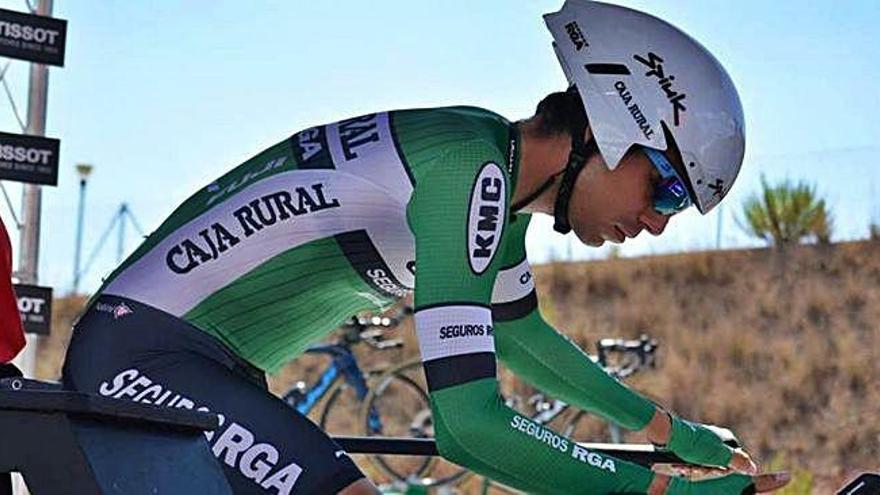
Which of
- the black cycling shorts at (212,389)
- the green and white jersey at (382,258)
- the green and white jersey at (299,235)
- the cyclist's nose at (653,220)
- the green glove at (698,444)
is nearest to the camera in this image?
the green and white jersey at (382,258)

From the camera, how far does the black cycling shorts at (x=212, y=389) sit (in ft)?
9.42

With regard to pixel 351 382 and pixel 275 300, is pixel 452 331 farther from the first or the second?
pixel 351 382

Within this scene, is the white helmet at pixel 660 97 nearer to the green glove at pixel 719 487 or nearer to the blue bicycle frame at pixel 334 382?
the green glove at pixel 719 487

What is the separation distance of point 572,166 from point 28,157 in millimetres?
7370

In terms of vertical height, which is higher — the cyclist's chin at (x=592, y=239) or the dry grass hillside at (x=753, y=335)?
the cyclist's chin at (x=592, y=239)

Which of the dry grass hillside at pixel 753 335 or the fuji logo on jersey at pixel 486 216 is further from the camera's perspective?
the dry grass hillside at pixel 753 335

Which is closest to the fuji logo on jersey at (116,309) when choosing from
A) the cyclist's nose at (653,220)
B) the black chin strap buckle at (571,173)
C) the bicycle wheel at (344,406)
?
the black chin strap buckle at (571,173)

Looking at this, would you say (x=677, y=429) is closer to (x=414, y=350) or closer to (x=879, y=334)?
(x=414, y=350)

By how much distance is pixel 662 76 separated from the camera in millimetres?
3195

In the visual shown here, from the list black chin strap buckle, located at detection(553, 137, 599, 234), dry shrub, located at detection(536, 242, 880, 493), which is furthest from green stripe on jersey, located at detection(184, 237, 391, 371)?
dry shrub, located at detection(536, 242, 880, 493)

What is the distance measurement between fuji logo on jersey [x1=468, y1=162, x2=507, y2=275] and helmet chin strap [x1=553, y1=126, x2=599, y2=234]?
9.1 inches

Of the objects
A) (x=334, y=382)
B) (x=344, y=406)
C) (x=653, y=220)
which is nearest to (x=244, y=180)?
(x=653, y=220)

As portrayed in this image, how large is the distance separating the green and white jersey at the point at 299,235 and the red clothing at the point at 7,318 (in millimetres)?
194

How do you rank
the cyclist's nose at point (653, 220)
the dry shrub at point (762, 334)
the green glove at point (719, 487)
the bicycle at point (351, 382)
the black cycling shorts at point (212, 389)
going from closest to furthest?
the green glove at point (719, 487), the black cycling shorts at point (212, 389), the cyclist's nose at point (653, 220), the bicycle at point (351, 382), the dry shrub at point (762, 334)
